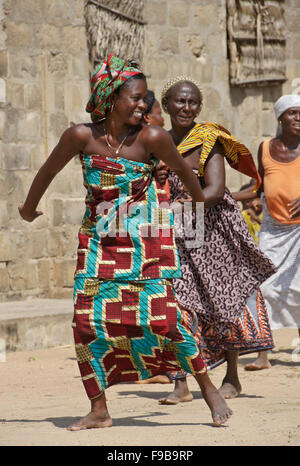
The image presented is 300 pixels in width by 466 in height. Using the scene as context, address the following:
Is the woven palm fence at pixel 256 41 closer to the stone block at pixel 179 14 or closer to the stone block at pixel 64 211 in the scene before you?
the stone block at pixel 179 14

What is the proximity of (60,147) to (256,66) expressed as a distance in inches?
332

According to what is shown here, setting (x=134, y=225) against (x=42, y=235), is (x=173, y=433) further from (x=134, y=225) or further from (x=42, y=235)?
(x=42, y=235)

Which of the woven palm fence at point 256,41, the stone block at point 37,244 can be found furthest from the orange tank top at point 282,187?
the woven palm fence at point 256,41

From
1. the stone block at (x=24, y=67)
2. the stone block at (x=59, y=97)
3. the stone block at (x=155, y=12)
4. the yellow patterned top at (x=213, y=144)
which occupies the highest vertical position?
the stone block at (x=155, y=12)

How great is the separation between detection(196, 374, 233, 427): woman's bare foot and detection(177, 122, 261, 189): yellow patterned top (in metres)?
1.39

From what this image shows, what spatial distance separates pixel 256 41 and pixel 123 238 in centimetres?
864

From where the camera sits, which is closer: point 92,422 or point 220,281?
point 92,422

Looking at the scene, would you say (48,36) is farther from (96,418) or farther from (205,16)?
(96,418)

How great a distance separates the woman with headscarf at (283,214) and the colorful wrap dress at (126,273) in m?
2.70

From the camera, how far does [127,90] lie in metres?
4.95

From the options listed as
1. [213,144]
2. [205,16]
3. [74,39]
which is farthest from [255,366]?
[205,16]

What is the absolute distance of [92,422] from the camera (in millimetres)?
5105

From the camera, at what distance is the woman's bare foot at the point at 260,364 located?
7453 mm

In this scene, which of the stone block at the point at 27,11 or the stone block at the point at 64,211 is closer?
the stone block at the point at 27,11
